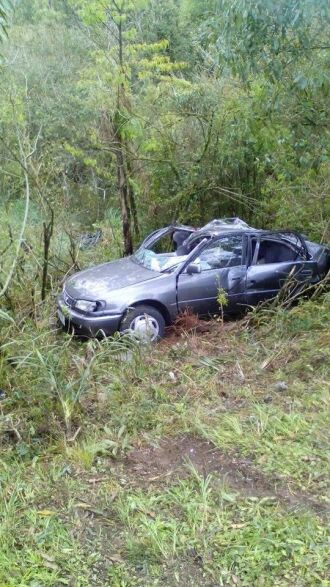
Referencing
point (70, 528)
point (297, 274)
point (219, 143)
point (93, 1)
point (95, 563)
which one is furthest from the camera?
point (219, 143)

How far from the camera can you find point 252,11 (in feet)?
16.5

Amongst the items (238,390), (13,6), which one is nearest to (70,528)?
(238,390)

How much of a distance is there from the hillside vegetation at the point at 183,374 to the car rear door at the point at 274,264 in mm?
646

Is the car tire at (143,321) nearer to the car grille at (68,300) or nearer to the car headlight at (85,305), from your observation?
the car headlight at (85,305)

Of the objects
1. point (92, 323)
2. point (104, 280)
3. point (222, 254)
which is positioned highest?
point (222, 254)

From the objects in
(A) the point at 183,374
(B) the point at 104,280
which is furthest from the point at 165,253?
(A) the point at 183,374

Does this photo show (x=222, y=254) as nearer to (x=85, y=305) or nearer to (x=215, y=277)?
(x=215, y=277)

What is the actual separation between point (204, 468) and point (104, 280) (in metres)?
3.80

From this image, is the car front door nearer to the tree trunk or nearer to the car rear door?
the car rear door

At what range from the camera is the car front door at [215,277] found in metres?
6.97

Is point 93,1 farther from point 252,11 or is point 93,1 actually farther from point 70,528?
point 70,528

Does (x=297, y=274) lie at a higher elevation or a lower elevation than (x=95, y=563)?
lower

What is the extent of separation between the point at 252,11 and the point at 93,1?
438 centimetres

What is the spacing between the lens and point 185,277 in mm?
6965
